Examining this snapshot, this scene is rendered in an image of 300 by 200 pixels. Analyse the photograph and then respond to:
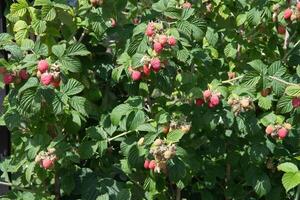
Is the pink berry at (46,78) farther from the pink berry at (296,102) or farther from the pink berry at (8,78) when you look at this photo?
the pink berry at (296,102)

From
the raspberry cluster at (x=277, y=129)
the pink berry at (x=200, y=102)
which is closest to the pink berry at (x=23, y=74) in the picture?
the pink berry at (x=200, y=102)

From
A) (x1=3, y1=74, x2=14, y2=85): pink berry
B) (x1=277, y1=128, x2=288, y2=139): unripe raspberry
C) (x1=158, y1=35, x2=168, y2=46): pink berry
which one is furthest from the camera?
(x1=277, y1=128, x2=288, y2=139): unripe raspberry

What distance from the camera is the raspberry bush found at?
214 cm

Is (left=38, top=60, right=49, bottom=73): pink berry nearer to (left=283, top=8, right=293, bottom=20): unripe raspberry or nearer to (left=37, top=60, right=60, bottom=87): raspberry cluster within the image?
(left=37, top=60, right=60, bottom=87): raspberry cluster

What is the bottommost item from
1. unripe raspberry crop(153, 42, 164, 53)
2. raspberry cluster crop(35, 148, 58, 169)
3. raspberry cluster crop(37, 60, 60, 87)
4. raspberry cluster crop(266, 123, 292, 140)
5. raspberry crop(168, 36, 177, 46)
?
raspberry cluster crop(266, 123, 292, 140)

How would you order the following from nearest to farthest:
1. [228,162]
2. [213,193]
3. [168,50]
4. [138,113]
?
[168,50] → [138,113] → [228,162] → [213,193]

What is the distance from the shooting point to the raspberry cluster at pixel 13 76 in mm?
2105

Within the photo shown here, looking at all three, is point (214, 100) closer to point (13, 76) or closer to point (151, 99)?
point (151, 99)

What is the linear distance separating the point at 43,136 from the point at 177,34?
0.68 metres

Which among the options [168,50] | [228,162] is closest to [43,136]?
[168,50]

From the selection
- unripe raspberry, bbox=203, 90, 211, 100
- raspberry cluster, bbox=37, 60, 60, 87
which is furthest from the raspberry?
raspberry cluster, bbox=37, 60, 60, 87

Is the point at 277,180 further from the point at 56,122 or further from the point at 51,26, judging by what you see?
the point at 51,26

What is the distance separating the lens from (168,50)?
205cm

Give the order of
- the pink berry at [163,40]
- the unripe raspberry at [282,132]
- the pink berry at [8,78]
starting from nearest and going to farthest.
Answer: the pink berry at [163,40]
the pink berry at [8,78]
the unripe raspberry at [282,132]
